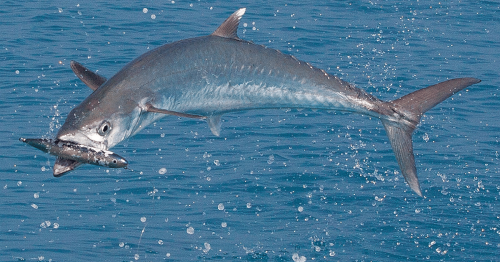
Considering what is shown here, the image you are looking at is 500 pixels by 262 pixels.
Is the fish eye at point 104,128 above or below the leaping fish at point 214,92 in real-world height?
below

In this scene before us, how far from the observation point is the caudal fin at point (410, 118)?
219 inches

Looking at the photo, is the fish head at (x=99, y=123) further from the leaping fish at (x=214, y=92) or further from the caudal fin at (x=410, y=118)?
the caudal fin at (x=410, y=118)

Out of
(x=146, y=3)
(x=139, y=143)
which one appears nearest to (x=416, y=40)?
(x=146, y=3)

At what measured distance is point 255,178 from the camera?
27.2 ft

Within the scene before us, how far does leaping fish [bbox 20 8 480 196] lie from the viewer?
473 centimetres

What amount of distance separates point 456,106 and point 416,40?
11.5 ft

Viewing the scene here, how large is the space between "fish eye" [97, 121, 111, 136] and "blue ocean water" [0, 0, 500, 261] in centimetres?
234

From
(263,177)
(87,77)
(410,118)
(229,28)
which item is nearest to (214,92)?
(229,28)

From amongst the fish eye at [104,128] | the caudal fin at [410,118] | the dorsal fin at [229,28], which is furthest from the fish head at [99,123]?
the caudal fin at [410,118]

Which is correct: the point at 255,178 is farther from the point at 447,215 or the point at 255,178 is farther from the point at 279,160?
the point at 447,215

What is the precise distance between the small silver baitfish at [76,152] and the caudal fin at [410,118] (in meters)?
2.21

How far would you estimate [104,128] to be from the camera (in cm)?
467

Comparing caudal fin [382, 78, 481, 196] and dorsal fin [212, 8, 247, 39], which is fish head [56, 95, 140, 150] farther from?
caudal fin [382, 78, 481, 196]

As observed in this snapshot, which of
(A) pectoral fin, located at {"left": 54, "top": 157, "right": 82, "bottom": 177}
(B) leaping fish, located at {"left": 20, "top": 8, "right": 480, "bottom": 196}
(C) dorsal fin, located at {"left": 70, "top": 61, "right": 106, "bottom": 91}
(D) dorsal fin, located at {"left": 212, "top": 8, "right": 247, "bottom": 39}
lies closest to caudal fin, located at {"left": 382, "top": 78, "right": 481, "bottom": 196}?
(B) leaping fish, located at {"left": 20, "top": 8, "right": 480, "bottom": 196}
